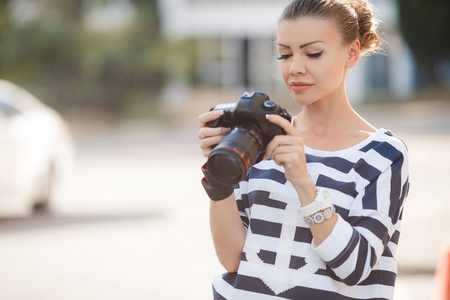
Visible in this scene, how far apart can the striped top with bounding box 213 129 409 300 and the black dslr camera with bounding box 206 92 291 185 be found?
16cm

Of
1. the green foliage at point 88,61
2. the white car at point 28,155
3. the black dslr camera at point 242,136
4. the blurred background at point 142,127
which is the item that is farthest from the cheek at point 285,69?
the green foliage at point 88,61

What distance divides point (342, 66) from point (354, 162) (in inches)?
11.2

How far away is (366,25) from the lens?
82.4 inches

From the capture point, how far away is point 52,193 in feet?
28.3

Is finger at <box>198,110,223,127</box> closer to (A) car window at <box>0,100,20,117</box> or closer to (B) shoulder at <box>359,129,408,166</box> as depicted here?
(B) shoulder at <box>359,129,408,166</box>

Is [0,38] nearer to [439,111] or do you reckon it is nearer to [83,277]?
[439,111]

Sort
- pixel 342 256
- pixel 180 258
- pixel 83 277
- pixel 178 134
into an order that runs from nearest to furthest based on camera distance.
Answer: pixel 342 256 → pixel 83 277 → pixel 180 258 → pixel 178 134

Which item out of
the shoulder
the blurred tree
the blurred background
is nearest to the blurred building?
the blurred background

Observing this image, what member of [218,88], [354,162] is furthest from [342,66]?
[218,88]

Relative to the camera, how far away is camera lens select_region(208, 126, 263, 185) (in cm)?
172

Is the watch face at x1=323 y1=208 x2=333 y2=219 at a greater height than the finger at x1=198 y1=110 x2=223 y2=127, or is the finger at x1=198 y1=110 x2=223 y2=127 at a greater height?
the finger at x1=198 y1=110 x2=223 y2=127

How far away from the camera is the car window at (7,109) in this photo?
7.95 metres

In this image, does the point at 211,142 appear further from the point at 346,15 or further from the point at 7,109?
the point at 7,109

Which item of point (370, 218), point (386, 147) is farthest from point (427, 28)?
point (370, 218)
